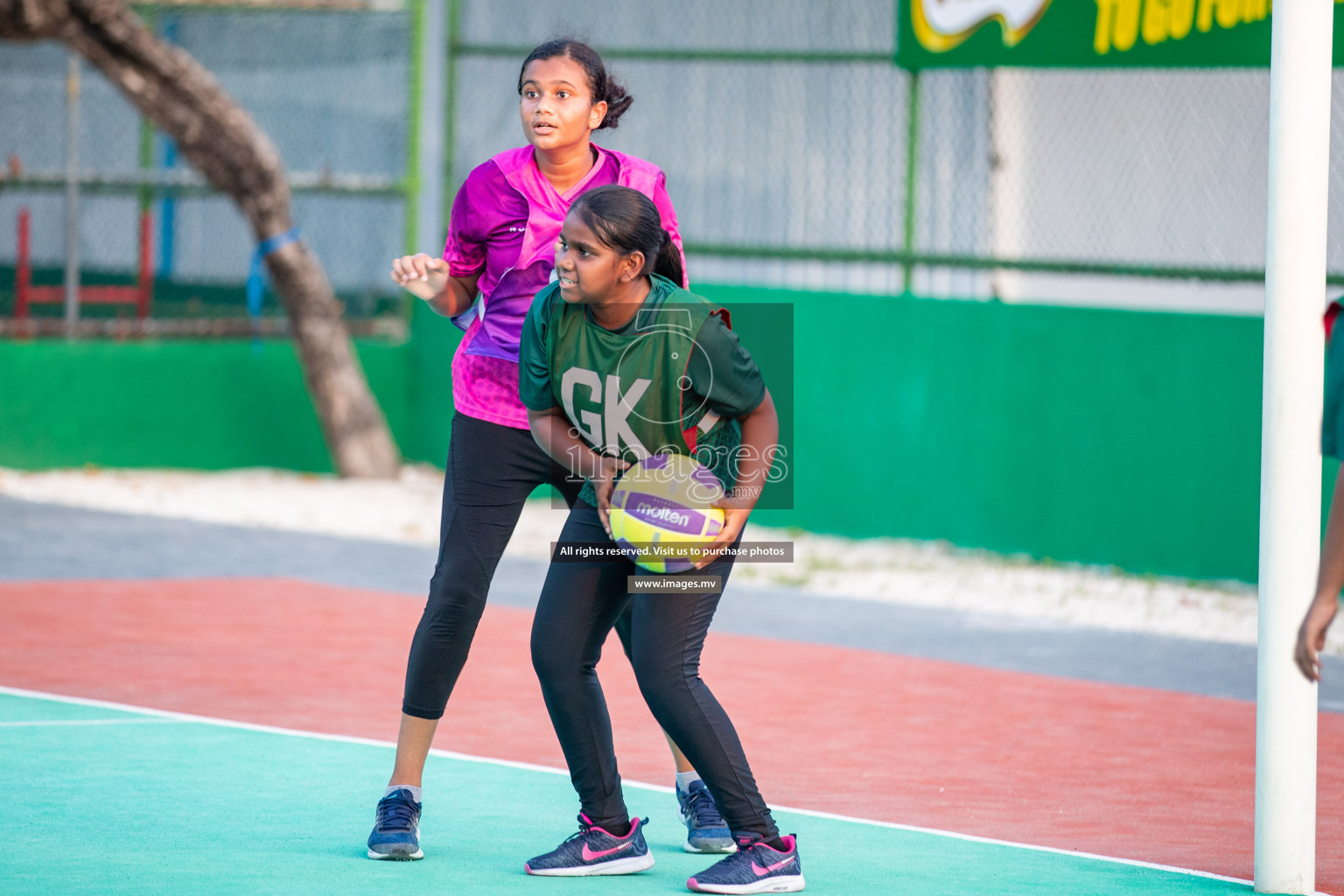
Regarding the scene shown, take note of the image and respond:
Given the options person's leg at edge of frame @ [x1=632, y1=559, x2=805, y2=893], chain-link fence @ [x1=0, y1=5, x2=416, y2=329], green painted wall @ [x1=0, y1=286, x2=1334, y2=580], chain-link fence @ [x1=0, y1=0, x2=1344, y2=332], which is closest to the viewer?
person's leg at edge of frame @ [x1=632, y1=559, x2=805, y2=893]

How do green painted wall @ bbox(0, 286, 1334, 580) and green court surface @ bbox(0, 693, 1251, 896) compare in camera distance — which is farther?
green painted wall @ bbox(0, 286, 1334, 580)

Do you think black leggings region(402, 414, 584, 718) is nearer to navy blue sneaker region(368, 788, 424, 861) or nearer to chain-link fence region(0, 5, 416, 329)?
navy blue sneaker region(368, 788, 424, 861)

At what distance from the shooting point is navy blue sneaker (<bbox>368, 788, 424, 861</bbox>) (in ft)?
16.1

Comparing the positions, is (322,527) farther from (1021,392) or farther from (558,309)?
(558,309)

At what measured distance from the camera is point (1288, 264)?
4863 millimetres

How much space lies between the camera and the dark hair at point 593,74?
5.09m

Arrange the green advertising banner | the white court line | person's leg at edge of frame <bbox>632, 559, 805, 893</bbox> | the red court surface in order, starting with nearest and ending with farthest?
person's leg at edge of frame <bbox>632, 559, 805, 893</bbox>, the red court surface, the white court line, the green advertising banner

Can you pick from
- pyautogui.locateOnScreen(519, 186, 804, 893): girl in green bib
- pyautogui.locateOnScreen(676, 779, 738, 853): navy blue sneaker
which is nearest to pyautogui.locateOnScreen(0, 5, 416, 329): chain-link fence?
pyautogui.locateOnScreen(676, 779, 738, 853): navy blue sneaker

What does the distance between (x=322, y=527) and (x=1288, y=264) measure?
7.84 metres

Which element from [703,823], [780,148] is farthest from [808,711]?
[780,148]

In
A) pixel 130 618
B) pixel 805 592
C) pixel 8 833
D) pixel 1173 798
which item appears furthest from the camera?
pixel 805 592

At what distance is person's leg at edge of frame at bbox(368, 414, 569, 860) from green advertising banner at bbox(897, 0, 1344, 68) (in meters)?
6.28

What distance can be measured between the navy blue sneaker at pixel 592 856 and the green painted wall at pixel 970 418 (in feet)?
20.5

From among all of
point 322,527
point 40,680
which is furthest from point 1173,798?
point 322,527
